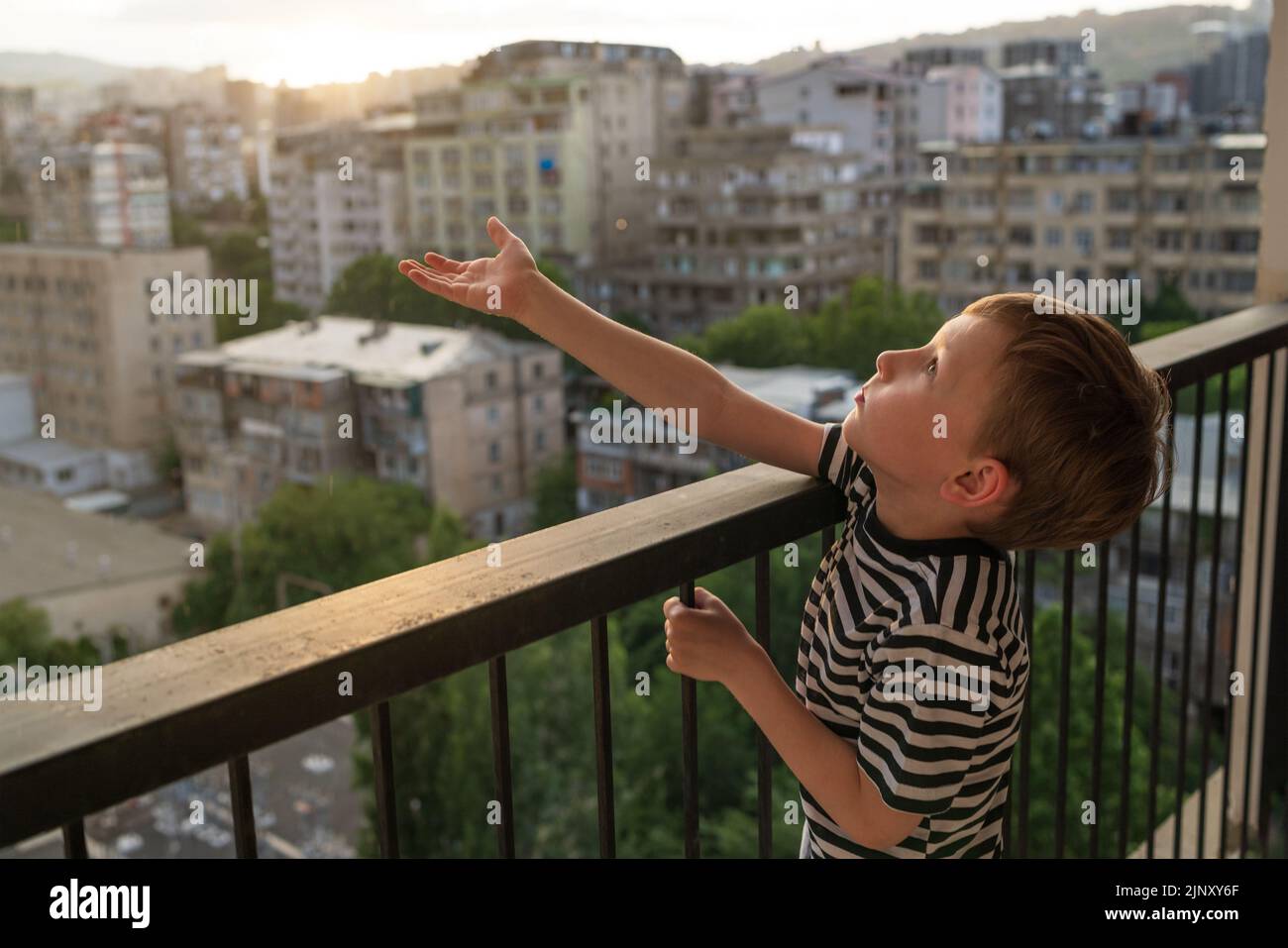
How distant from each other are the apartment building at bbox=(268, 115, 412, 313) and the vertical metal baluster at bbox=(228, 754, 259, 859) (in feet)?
55.4

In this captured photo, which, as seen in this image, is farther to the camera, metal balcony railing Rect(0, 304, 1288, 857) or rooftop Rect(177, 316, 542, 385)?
rooftop Rect(177, 316, 542, 385)

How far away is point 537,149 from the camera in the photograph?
18.1m

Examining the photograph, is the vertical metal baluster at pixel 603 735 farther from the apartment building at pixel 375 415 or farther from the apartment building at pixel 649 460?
the apartment building at pixel 375 415

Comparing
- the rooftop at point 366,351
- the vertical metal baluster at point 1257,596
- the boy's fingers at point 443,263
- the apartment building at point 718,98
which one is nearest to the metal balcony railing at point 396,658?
the boy's fingers at point 443,263

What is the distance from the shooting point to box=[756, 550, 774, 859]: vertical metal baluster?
2.87ft

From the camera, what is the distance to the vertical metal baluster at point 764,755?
2.87ft

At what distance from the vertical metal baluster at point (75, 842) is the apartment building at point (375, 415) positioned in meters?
15.9

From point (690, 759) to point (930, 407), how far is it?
0.27 m

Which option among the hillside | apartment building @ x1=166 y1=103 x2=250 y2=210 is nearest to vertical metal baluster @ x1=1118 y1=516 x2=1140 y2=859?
the hillside

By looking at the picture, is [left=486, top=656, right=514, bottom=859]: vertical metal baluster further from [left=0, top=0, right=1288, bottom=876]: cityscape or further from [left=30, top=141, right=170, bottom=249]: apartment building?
[left=30, top=141, right=170, bottom=249]: apartment building

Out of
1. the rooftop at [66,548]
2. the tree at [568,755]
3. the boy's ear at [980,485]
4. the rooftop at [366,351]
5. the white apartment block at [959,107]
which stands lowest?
the tree at [568,755]

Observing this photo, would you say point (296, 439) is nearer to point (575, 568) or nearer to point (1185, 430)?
point (1185, 430)

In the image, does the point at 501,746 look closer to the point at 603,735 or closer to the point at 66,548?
the point at 603,735
